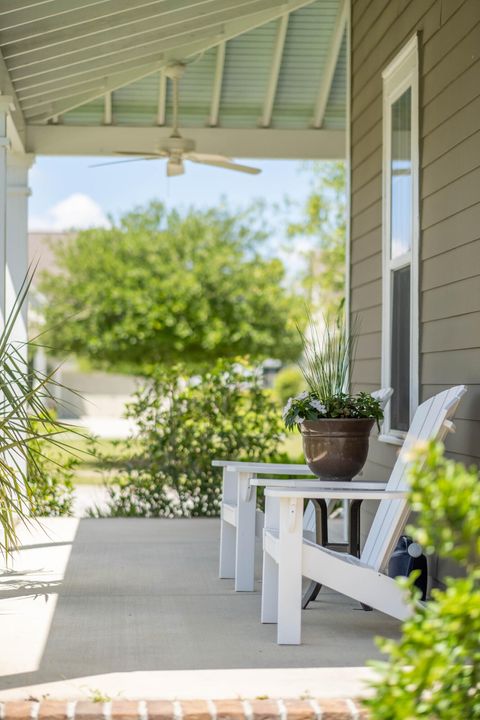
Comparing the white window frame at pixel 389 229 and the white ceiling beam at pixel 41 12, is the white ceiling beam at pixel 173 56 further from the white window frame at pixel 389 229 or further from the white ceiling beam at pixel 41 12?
the white ceiling beam at pixel 41 12

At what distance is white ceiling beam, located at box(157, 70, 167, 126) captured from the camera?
846cm

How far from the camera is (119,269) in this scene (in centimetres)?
2234

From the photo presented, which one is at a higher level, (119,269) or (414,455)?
(119,269)

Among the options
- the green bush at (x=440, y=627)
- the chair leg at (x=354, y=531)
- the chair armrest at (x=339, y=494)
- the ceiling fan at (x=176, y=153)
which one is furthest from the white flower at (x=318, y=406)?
the ceiling fan at (x=176, y=153)

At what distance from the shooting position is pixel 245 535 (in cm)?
497

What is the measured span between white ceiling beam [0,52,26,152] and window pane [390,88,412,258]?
7.29 feet

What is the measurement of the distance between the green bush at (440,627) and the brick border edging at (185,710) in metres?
0.79

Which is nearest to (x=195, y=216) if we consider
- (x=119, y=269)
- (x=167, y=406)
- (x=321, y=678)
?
(x=119, y=269)

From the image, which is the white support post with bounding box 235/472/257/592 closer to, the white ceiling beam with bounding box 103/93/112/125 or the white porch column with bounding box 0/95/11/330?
the white porch column with bounding box 0/95/11/330

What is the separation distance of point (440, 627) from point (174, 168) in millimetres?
6676

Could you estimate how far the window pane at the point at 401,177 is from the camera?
5605 mm

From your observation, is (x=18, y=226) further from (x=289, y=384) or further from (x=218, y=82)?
(x=289, y=384)

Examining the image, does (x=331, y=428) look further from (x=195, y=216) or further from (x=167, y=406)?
(x=195, y=216)

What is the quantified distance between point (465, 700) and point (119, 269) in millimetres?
20512
